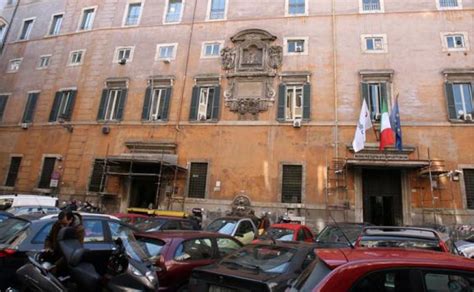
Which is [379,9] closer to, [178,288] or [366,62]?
[366,62]

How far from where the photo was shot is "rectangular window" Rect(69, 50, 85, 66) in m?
22.7

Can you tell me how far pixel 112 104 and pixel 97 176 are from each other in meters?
4.74

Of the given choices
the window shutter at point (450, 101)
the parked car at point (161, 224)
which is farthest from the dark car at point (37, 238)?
the window shutter at point (450, 101)

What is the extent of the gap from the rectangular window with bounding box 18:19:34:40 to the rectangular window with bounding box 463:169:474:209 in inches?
1217

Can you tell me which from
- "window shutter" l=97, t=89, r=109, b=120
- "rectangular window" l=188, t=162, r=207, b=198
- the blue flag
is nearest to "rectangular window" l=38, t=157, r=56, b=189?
"window shutter" l=97, t=89, r=109, b=120

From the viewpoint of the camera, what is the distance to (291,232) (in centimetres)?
966

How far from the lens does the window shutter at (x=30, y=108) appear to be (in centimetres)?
2232

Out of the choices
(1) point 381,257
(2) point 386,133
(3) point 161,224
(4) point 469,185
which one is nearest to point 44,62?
(3) point 161,224

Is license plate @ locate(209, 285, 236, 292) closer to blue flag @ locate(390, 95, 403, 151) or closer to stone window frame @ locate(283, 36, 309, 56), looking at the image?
blue flag @ locate(390, 95, 403, 151)

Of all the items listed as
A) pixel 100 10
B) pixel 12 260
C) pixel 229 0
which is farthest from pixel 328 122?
pixel 100 10

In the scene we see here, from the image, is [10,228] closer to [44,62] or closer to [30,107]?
[30,107]

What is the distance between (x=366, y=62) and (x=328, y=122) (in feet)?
13.6

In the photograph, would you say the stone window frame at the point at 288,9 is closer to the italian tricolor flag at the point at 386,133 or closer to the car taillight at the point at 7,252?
the italian tricolor flag at the point at 386,133

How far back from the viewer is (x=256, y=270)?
4.34 metres
